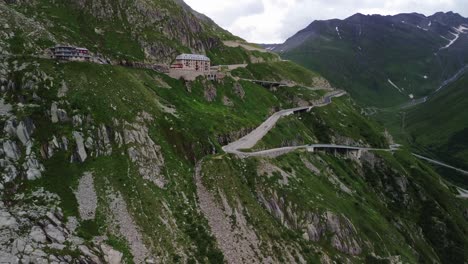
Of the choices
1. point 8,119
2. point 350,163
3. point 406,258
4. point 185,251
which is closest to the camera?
point 185,251

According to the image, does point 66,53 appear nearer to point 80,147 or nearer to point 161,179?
point 80,147

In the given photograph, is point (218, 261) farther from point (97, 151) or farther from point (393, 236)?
point (393, 236)

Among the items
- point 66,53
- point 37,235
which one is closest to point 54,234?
point 37,235

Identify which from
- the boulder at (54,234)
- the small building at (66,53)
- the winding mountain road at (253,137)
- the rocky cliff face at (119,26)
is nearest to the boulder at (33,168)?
the boulder at (54,234)

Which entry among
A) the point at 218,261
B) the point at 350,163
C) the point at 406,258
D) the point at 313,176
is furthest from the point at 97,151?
the point at 350,163

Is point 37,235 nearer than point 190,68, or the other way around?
point 37,235

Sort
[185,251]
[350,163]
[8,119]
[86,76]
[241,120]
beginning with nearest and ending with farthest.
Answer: [185,251] < [8,119] < [86,76] < [241,120] < [350,163]

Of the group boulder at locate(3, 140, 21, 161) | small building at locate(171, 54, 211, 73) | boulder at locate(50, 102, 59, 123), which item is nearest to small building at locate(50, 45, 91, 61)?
boulder at locate(50, 102, 59, 123)

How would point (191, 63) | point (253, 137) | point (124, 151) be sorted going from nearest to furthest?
point (124, 151) < point (253, 137) < point (191, 63)
